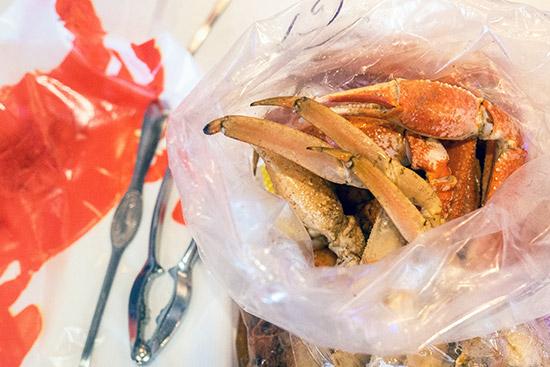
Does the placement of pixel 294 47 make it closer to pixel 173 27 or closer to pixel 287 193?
pixel 287 193

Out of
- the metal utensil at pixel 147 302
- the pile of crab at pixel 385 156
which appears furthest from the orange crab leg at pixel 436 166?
the metal utensil at pixel 147 302

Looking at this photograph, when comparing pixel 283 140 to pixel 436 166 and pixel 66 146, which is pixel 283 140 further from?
pixel 66 146

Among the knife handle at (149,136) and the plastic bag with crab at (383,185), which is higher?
the knife handle at (149,136)

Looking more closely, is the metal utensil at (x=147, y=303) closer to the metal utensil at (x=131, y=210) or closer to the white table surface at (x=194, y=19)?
the metal utensil at (x=131, y=210)

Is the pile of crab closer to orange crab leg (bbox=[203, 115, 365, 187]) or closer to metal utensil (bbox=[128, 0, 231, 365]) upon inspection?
orange crab leg (bbox=[203, 115, 365, 187])

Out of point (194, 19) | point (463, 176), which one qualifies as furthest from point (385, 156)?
point (194, 19)

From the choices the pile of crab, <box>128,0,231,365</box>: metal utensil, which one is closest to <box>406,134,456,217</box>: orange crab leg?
the pile of crab
